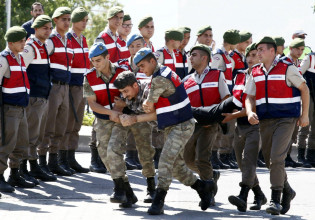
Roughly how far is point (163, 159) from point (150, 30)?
4.46 m

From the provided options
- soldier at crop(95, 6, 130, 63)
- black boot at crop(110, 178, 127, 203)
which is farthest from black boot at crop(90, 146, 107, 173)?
black boot at crop(110, 178, 127, 203)

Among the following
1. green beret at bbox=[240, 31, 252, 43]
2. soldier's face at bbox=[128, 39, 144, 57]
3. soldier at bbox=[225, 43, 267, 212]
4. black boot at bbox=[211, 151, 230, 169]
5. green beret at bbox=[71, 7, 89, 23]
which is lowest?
black boot at bbox=[211, 151, 230, 169]

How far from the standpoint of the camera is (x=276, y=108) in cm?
859

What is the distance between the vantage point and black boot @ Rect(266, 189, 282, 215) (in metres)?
8.36

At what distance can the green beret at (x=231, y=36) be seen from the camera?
12.8m

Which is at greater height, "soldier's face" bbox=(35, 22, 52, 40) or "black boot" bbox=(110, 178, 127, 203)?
"soldier's face" bbox=(35, 22, 52, 40)

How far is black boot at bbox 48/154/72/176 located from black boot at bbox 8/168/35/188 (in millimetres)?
1252

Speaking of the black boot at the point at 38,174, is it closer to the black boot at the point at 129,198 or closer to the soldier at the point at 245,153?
the black boot at the point at 129,198

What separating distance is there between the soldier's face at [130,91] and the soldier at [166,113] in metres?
0.25

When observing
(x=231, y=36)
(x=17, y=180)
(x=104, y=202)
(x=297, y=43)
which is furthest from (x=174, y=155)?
(x=297, y=43)

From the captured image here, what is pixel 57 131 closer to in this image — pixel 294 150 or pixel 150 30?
pixel 150 30

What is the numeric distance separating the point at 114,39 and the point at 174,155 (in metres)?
4.10

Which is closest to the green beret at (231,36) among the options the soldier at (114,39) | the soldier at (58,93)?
the soldier at (114,39)

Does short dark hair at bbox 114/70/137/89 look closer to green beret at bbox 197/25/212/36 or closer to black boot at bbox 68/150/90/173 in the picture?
black boot at bbox 68/150/90/173
